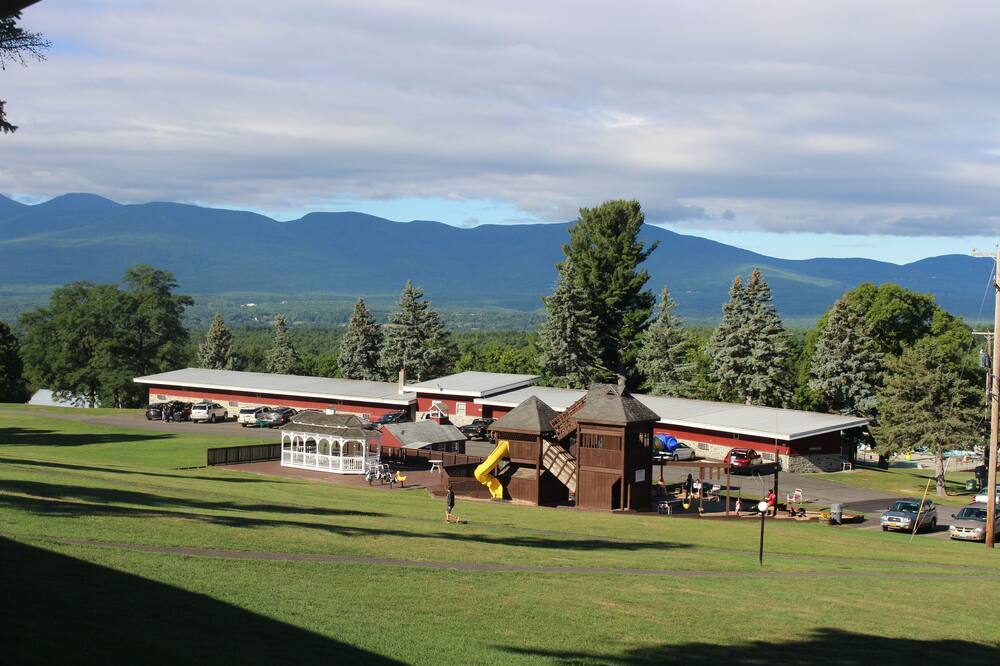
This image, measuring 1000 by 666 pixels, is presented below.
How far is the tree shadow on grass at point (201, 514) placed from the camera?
72.4ft

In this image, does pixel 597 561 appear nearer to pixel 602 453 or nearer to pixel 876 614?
pixel 876 614

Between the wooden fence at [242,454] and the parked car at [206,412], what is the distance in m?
18.0

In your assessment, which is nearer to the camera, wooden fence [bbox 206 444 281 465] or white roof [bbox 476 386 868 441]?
wooden fence [bbox 206 444 281 465]

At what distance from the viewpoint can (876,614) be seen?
1916 centimetres

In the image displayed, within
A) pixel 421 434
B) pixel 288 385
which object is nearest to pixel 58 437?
pixel 421 434

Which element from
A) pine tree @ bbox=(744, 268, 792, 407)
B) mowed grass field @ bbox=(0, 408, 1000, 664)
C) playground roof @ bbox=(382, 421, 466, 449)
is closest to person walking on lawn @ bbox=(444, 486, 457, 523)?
mowed grass field @ bbox=(0, 408, 1000, 664)

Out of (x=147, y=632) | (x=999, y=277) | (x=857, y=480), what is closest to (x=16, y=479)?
(x=147, y=632)

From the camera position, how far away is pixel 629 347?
260 ft

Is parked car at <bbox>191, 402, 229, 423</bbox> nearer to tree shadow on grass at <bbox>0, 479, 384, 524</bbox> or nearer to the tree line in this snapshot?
the tree line

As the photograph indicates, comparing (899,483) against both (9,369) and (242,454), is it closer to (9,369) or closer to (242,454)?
(242,454)

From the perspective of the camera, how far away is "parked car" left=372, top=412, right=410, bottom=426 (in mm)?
65250

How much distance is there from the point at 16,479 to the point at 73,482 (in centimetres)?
160

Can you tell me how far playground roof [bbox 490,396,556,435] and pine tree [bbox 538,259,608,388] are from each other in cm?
3389

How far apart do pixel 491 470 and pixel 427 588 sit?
74.1 feet
